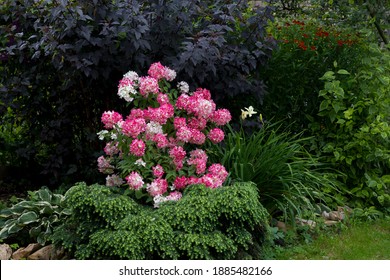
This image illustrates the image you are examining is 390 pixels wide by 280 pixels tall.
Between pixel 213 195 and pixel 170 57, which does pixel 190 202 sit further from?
pixel 170 57

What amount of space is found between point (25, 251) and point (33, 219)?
241 mm

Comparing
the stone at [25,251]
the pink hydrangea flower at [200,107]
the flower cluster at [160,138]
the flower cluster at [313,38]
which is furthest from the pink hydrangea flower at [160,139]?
the flower cluster at [313,38]

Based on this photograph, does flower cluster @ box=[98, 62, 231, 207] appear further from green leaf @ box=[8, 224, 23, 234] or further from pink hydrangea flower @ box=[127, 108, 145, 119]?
green leaf @ box=[8, 224, 23, 234]

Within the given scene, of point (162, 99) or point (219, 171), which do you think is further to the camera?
point (162, 99)

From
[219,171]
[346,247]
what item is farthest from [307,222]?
[219,171]

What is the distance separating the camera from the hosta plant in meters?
4.34

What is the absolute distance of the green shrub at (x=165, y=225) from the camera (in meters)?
3.78

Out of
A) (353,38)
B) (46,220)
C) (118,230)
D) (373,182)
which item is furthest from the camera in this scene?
(353,38)

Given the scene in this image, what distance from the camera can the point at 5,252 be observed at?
13.6 feet

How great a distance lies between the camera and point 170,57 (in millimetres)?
4789

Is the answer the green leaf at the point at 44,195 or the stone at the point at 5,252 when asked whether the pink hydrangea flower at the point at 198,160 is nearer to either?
the green leaf at the point at 44,195

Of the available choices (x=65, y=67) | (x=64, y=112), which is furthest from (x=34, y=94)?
(x=65, y=67)

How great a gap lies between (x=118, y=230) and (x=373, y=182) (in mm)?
2540

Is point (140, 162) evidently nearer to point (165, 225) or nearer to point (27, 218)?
point (165, 225)
